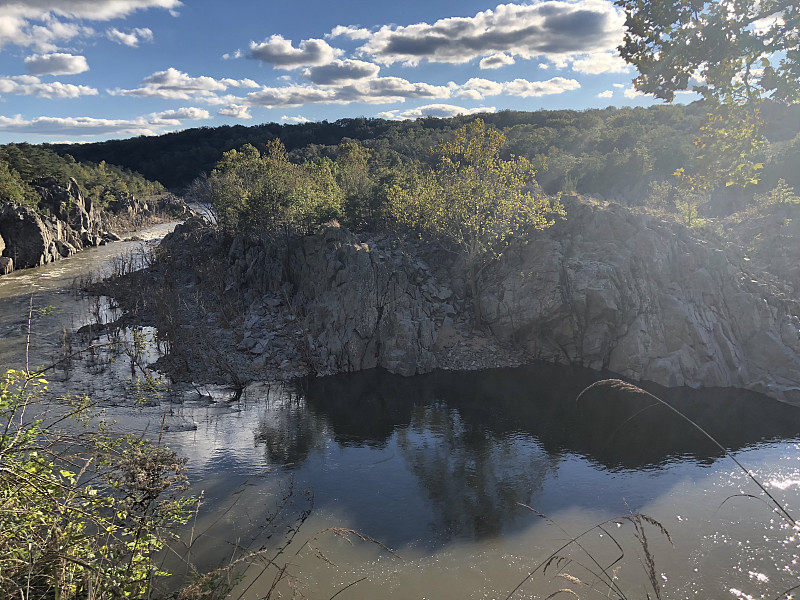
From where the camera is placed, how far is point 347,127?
15388 centimetres

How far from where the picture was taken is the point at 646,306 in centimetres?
2855

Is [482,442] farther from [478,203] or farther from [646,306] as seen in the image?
[478,203]

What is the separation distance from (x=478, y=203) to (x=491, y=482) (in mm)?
18111

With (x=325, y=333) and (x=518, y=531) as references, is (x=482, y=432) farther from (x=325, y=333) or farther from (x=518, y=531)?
(x=325, y=333)

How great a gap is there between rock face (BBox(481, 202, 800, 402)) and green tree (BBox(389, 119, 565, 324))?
4.51 feet

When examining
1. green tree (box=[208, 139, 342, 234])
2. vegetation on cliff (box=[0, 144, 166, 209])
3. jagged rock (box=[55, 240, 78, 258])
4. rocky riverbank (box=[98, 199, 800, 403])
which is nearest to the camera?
rocky riverbank (box=[98, 199, 800, 403])

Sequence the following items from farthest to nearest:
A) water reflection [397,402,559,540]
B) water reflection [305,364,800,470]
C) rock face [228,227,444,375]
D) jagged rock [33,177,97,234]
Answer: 1. jagged rock [33,177,97,234]
2. rock face [228,227,444,375]
3. water reflection [305,364,800,470]
4. water reflection [397,402,559,540]

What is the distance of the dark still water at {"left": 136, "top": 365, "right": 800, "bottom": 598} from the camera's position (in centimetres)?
1323

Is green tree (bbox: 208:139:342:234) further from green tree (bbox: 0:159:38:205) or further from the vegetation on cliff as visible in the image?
the vegetation on cliff

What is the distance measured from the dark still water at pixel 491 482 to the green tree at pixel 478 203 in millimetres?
9432

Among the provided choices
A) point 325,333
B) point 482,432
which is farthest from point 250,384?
point 482,432

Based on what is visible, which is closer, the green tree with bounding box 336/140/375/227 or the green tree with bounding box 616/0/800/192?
the green tree with bounding box 616/0/800/192

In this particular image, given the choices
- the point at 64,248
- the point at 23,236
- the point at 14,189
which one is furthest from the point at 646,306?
the point at 14,189

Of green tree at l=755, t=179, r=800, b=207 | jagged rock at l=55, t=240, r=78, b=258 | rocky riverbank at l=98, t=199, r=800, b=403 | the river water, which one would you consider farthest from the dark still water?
jagged rock at l=55, t=240, r=78, b=258
